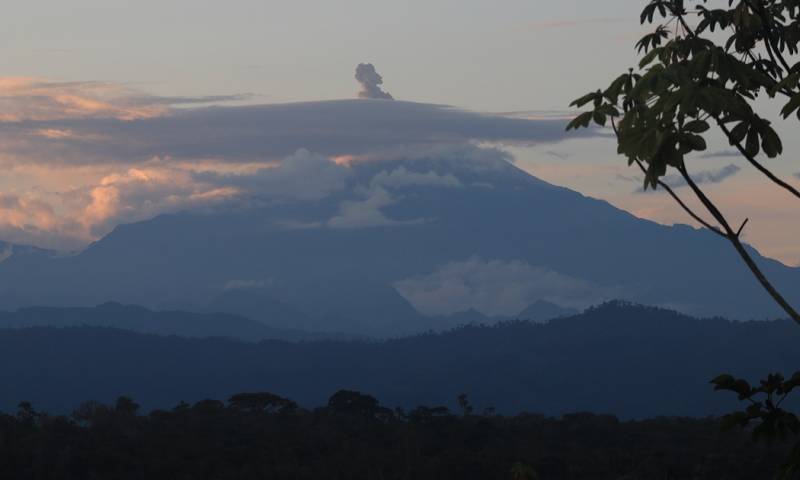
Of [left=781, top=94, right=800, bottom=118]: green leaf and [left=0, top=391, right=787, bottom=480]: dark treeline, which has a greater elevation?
[left=781, top=94, right=800, bottom=118]: green leaf

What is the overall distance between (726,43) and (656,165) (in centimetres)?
623

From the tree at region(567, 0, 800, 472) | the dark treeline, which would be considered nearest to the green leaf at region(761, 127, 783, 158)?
the tree at region(567, 0, 800, 472)

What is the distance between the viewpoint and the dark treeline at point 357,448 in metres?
149

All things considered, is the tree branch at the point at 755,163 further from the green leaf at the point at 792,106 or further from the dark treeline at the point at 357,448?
the dark treeline at the point at 357,448

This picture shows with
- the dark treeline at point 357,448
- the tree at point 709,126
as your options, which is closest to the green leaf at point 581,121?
the tree at point 709,126

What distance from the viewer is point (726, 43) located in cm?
1898

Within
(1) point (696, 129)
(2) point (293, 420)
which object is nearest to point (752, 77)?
(1) point (696, 129)

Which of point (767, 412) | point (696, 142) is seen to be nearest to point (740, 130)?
point (696, 142)

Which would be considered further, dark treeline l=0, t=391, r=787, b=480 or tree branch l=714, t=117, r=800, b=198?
dark treeline l=0, t=391, r=787, b=480

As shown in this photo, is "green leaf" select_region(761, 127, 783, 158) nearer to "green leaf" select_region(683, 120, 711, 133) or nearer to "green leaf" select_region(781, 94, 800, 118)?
"green leaf" select_region(781, 94, 800, 118)

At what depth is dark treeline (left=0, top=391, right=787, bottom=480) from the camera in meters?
149

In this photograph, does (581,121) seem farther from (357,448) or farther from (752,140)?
(357,448)

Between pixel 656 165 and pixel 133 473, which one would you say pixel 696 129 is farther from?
pixel 133 473

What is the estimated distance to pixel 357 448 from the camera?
168 meters
